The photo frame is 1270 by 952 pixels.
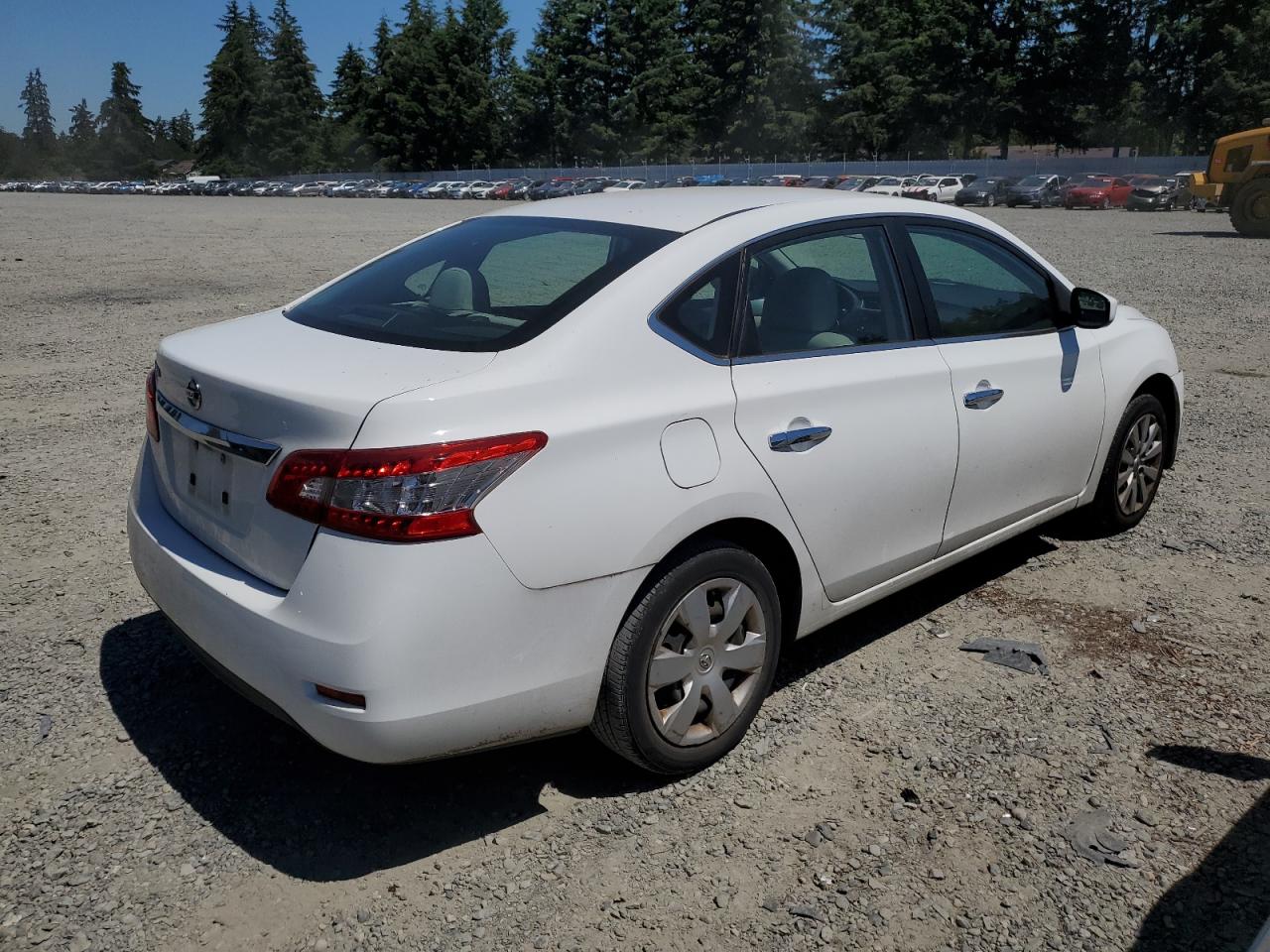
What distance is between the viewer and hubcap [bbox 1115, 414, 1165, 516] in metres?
4.96

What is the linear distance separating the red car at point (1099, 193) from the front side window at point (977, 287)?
41.5 m

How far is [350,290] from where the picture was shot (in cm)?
365

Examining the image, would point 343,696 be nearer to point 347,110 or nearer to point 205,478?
point 205,478

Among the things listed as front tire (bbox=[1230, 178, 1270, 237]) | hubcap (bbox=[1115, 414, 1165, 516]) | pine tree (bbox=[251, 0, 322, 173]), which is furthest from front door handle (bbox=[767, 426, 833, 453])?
pine tree (bbox=[251, 0, 322, 173])

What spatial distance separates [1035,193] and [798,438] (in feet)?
152

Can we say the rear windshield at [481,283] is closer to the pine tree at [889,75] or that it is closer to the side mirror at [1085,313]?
the side mirror at [1085,313]

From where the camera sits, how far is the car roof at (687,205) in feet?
11.4

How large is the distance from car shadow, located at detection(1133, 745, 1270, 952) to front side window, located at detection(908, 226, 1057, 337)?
1.84 meters

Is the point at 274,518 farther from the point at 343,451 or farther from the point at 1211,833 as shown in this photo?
the point at 1211,833

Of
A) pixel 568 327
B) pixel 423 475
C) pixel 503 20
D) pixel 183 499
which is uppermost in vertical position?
pixel 503 20

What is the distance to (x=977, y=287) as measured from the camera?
4.27 metres

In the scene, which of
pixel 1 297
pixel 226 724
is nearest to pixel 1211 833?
pixel 226 724

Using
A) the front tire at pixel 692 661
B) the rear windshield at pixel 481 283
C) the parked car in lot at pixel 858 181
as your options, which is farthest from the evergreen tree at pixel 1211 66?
the front tire at pixel 692 661

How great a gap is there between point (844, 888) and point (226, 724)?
199cm
